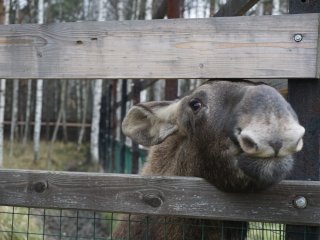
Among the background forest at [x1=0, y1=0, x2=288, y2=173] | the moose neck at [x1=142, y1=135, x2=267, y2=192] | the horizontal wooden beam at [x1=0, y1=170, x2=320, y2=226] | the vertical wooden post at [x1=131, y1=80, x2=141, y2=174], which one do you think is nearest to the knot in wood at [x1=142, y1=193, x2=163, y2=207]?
the horizontal wooden beam at [x1=0, y1=170, x2=320, y2=226]

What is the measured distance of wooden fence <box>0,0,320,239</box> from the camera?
9.02ft

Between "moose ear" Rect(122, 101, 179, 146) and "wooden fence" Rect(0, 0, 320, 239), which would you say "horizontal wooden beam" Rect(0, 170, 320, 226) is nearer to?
"wooden fence" Rect(0, 0, 320, 239)

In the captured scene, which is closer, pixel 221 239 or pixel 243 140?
pixel 243 140

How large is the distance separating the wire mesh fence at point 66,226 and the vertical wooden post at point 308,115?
16.3 inches

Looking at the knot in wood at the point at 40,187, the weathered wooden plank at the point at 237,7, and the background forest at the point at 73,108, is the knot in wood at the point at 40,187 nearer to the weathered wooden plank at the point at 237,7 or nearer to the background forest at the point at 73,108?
the weathered wooden plank at the point at 237,7

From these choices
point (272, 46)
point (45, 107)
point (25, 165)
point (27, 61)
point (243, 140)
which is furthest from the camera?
point (45, 107)

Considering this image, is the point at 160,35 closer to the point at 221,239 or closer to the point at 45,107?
the point at 221,239

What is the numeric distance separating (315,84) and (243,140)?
2.33 feet

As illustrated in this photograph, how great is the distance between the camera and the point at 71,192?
2.94 m

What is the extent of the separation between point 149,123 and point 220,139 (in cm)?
83

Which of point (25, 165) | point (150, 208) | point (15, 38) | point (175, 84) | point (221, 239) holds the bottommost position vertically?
point (25, 165)

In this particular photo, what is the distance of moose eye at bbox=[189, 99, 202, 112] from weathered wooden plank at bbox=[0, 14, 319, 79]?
378mm

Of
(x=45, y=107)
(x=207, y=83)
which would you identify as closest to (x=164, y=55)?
(x=207, y=83)

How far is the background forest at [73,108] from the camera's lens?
1676 cm
